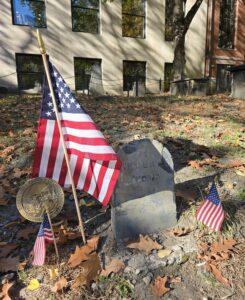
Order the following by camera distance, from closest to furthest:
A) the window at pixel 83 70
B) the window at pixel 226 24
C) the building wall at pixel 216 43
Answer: the window at pixel 83 70 → the building wall at pixel 216 43 → the window at pixel 226 24

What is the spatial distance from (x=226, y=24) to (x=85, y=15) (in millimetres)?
11178

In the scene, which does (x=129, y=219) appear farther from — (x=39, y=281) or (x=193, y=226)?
(x=39, y=281)

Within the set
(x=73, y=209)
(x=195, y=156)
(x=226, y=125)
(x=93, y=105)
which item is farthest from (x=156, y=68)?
(x=73, y=209)

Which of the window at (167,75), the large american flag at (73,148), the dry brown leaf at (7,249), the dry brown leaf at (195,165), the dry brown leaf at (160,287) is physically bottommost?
the dry brown leaf at (160,287)

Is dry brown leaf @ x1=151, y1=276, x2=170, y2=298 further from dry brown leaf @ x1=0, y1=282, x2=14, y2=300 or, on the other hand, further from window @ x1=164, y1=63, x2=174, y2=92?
window @ x1=164, y1=63, x2=174, y2=92

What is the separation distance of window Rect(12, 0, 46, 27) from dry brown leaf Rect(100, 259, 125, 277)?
1696cm

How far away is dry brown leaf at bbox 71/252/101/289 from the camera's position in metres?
2.94

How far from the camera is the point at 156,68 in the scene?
2120cm

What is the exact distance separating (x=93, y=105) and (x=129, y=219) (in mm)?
7241

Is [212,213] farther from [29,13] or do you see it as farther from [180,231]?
[29,13]

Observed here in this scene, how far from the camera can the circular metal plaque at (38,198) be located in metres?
3.23

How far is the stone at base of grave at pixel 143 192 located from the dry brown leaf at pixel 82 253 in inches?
10.9

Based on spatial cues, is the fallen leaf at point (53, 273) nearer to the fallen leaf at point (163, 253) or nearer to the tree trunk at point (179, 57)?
the fallen leaf at point (163, 253)

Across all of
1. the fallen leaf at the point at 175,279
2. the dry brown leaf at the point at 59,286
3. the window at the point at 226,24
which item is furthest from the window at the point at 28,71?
the fallen leaf at the point at 175,279
